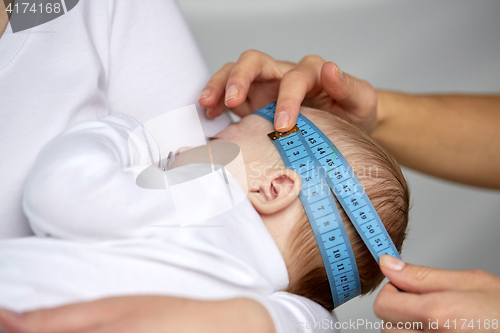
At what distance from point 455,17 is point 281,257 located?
2545mm

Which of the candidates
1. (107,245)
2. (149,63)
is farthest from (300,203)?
(149,63)

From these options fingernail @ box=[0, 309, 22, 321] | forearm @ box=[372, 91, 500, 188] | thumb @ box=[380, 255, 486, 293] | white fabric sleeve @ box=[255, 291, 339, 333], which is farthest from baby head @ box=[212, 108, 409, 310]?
fingernail @ box=[0, 309, 22, 321]

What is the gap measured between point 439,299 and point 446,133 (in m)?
1.10

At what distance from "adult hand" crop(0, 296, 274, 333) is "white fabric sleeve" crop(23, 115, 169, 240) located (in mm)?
205

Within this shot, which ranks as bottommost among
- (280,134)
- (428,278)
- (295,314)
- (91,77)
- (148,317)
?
(295,314)

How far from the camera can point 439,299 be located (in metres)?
0.88

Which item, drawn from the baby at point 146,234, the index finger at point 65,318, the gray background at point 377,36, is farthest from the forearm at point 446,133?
the index finger at point 65,318

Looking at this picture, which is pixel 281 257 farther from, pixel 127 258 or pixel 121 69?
pixel 121 69

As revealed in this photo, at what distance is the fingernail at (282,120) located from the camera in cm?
125

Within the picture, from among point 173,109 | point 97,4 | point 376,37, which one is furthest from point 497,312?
point 376,37

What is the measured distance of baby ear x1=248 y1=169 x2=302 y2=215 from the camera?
1.13 metres

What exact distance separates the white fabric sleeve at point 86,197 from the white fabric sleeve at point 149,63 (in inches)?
19.6

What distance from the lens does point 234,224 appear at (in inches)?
42.1

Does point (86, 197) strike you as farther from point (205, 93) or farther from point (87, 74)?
point (205, 93)
